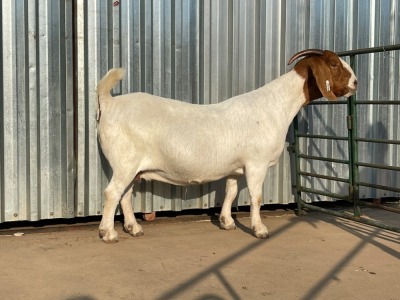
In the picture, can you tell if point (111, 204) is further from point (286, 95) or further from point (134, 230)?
point (286, 95)

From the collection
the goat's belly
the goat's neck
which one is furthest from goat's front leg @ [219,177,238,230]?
the goat's neck

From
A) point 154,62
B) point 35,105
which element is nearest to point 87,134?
point 35,105

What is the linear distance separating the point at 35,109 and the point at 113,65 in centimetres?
97

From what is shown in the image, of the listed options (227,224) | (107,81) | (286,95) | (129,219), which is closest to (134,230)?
(129,219)

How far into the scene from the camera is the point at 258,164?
5.69m

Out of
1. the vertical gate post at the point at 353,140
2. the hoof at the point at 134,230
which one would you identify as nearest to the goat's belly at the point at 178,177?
the hoof at the point at 134,230

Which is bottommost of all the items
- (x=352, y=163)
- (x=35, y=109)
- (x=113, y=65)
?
(x=352, y=163)

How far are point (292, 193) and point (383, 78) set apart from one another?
6.70 ft

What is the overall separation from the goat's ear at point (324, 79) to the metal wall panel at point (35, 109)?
8.66 ft

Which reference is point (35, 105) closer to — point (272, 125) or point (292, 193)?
point (272, 125)

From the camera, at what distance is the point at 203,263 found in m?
4.79

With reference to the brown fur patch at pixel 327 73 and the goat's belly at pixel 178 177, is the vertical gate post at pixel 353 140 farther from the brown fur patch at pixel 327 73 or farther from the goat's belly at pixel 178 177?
the goat's belly at pixel 178 177

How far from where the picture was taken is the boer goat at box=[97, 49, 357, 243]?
17.9 ft

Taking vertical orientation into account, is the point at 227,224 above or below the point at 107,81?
below
